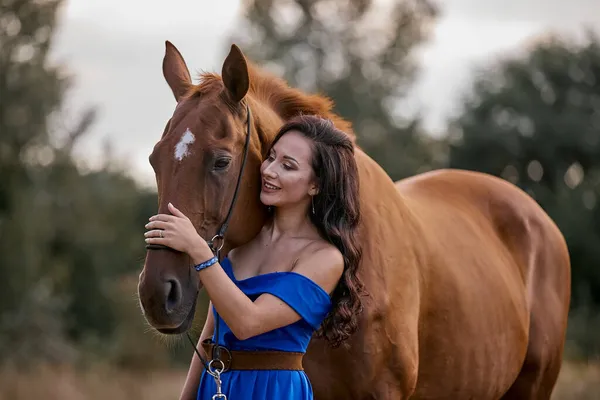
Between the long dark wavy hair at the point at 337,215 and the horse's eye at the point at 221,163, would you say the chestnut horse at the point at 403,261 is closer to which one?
the horse's eye at the point at 221,163

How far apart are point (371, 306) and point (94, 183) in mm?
19236

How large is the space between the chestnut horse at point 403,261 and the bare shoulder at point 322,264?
341mm

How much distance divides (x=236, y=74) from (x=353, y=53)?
22759mm

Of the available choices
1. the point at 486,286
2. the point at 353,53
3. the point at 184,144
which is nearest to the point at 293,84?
the point at 353,53

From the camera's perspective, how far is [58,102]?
59.5 feet

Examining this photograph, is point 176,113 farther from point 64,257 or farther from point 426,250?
point 64,257

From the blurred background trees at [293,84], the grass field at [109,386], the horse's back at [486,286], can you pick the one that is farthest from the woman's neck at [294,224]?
the blurred background trees at [293,84]

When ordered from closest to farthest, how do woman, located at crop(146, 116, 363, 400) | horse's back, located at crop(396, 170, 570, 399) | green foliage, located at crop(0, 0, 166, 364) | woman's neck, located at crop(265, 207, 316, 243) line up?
woman, located at crop(146, 116, 363, 400), woman's neck, located at crop(265, 207, 316, 243), horse's back, located at crop(396, 170, 570, 399), green foliage, located at crop(0, 0, 166, 364)

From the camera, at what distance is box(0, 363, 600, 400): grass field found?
963 cm

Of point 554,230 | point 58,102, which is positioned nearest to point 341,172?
point 554,230

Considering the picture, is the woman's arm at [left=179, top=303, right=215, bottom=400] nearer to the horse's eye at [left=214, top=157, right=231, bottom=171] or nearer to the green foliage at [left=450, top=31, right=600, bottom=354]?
the horse's eye at [left=214, top=157, right=231, bottom=171]

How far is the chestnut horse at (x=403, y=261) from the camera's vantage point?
3.06 meters

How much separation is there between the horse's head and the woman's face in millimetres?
150

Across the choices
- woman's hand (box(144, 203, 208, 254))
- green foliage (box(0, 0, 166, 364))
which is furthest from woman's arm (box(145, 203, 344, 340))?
green foliage (box(0, 0, 166, 364))
